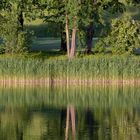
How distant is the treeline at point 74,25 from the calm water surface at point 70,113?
6.65 meters

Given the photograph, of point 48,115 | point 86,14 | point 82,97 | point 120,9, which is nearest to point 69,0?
point 86,14

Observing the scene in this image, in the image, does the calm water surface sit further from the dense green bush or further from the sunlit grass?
the dense green bush

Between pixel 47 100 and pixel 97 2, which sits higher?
pixel 97 2

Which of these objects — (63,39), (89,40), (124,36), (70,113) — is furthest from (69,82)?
(70,113)

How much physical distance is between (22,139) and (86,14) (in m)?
28.0

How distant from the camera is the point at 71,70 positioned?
187ft

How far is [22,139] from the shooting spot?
3503 cm

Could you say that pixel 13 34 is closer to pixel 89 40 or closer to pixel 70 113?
pixel 89 40

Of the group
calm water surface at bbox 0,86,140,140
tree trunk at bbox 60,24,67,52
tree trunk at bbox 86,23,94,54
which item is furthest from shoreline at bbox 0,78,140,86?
tree trunk at bbox 60,24,67,52

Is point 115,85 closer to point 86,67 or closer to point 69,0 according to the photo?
point 86,67

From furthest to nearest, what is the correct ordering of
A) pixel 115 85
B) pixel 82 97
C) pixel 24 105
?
1. pixel 115 85
2. pixel 82 97
3. pixel 24 105

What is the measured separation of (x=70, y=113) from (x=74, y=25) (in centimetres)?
1927

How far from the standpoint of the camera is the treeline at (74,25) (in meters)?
61.1

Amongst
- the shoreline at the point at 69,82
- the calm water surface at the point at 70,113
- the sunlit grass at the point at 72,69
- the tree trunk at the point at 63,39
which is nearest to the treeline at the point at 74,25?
the tree trunk at the point at 63,39
